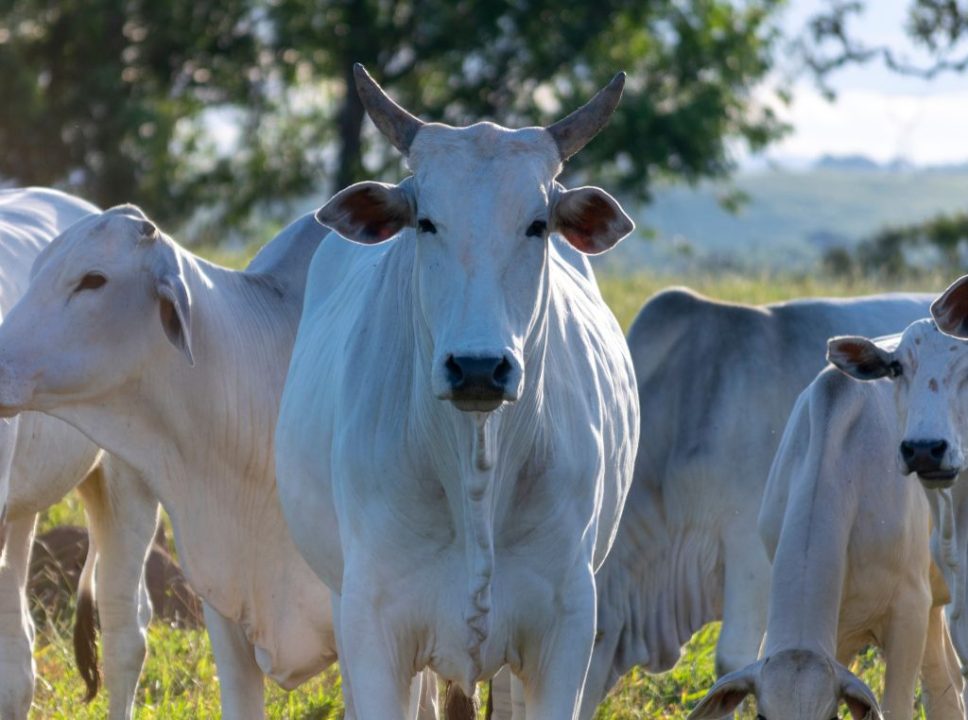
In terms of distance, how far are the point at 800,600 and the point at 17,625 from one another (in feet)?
8.69

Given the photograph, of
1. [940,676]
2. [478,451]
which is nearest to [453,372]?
[478,451]

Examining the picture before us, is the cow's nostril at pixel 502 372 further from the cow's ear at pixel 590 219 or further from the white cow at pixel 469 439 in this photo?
the cow's ear at pixel 590 219

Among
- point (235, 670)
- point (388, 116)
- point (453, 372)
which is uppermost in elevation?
point (388, 116)

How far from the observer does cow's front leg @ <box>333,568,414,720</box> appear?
13.9 ft

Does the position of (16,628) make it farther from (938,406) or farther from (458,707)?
(938,406)

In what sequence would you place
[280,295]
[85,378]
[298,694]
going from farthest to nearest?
[298,694] < [280,295] < [85,378]

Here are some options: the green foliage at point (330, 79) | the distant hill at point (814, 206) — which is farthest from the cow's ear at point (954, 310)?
the distant hill at point (814, 206)

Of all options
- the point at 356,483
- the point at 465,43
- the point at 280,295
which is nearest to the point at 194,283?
the point at 280,295

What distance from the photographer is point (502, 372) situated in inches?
146

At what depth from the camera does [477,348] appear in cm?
371

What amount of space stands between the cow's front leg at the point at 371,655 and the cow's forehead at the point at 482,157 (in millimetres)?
973

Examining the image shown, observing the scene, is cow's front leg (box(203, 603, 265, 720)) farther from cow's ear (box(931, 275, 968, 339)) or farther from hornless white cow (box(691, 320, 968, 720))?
cow's ear (box(931, 275, 968, 339))

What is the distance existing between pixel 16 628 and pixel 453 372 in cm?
297

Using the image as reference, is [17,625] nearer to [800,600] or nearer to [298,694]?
[298,694]
